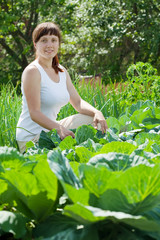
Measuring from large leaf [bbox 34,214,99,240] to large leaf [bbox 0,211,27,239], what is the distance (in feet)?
0.15

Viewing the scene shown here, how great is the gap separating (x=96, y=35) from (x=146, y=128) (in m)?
8.79

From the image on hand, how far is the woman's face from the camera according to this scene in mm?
2594

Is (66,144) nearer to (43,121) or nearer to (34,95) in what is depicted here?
(43,121)

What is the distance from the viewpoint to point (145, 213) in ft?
2.79

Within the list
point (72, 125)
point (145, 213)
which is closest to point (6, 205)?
point (145, 213)

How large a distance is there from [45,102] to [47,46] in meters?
0.45

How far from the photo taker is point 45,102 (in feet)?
8.55

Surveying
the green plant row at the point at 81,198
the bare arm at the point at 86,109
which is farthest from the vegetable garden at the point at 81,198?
the bare arm at the point at 86,109

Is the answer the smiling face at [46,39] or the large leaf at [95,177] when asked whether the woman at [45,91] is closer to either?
the smiling face at [46,39]

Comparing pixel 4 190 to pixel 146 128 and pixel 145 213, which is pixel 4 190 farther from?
pixel 146 128

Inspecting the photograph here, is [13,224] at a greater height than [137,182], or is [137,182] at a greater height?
[137,182]

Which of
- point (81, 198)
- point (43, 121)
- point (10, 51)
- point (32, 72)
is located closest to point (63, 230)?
point (81, 198)

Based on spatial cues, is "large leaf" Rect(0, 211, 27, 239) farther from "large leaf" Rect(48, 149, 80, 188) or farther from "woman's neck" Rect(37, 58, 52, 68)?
"woman's neck" Rect(37, 58, 52, 68)

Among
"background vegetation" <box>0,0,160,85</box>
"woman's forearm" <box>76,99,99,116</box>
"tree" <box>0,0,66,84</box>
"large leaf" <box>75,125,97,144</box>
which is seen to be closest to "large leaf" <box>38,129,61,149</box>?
"large leaf" <box>75,125,97,144</box>
